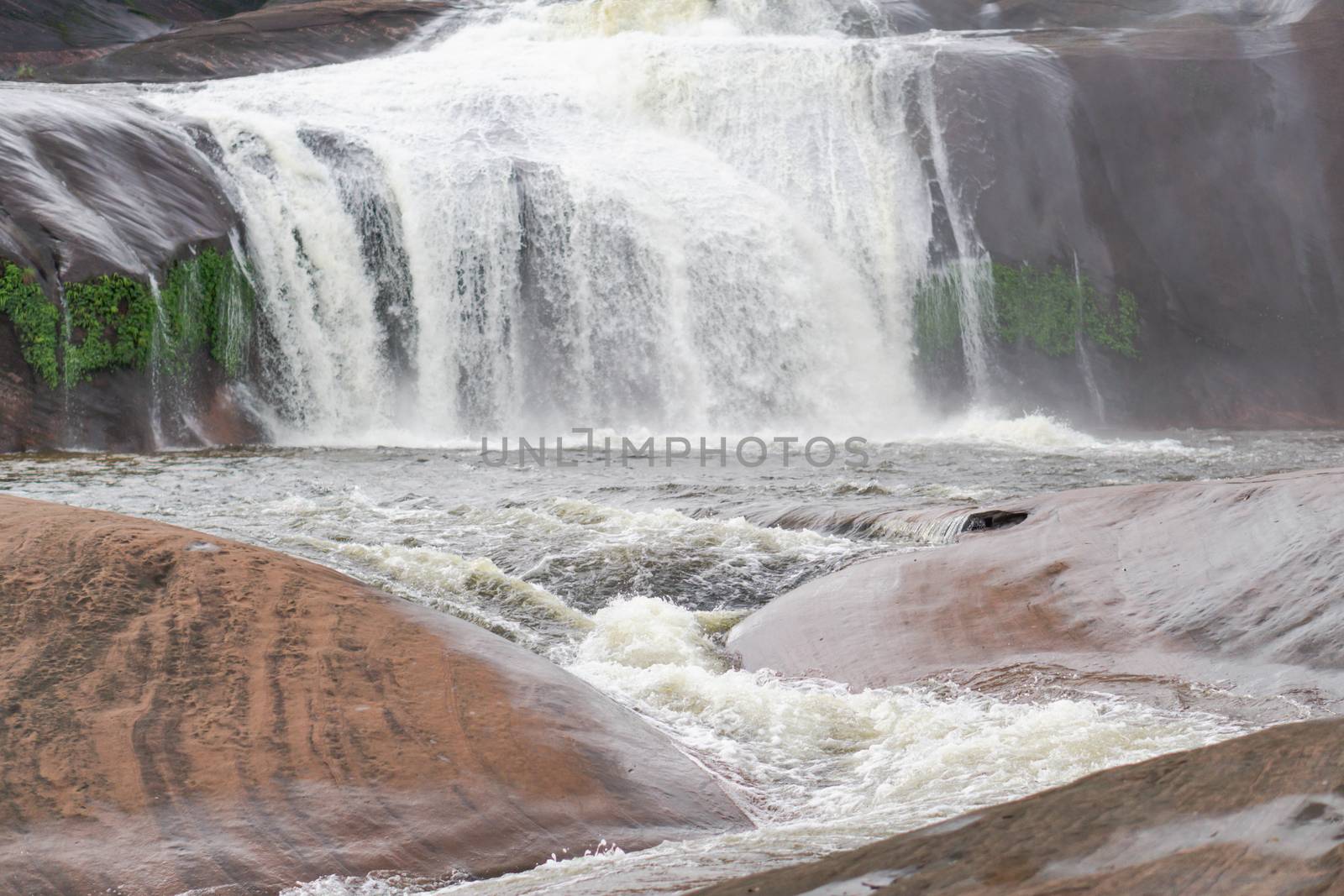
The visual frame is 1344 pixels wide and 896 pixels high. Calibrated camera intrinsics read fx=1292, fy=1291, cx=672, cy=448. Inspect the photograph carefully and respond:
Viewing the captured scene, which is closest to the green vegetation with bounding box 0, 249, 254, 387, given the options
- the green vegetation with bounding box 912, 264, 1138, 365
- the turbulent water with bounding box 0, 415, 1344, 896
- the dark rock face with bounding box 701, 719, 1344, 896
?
the turbulent water with bounding box 0, 415, 1344, 896

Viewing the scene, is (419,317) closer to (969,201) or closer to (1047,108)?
(969,201)

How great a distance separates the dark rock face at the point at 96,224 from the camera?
13758mm

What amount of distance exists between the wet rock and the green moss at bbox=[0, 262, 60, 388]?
10.5 m

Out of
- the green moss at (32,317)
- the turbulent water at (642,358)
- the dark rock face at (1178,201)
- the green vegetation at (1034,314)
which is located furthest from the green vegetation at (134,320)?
the dark rock face at (1178,201)

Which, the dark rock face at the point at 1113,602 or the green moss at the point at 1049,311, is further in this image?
the green moss at the point at 1049,311

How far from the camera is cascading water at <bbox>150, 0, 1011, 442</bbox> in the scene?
55.2 feet

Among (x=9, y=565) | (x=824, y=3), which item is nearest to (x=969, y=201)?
(x=824, y=3)

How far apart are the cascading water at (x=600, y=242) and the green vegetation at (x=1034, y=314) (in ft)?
1.01

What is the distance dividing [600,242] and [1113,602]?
13.2m

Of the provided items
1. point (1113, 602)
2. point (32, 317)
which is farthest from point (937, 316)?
point (1113, 602)

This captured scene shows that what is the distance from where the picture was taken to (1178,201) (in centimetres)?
2052

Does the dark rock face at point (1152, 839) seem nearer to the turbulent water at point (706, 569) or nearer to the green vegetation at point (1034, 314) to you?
the turbulent water at point (706, 569)

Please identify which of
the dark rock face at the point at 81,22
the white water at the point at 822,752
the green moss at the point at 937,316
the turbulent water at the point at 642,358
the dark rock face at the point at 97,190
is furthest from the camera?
the dark rock face at the point at 81,22

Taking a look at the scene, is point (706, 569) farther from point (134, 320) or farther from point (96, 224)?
point (96, 224)
